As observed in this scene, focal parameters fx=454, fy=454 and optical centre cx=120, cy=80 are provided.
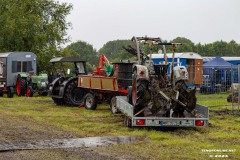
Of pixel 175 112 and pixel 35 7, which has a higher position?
pixel 35 7

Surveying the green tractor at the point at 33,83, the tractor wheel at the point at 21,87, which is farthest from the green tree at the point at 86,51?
the green tractor at the point at 33,83

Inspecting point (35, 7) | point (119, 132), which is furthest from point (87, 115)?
point (35, 7)

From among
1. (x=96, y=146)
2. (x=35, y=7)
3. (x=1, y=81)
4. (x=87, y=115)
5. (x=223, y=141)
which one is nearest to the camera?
(x=96, y=146)

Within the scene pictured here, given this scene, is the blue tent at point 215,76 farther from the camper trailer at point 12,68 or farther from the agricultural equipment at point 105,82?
the camper trailer at point 12,68

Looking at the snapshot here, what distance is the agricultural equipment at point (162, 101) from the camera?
1188 centimetres

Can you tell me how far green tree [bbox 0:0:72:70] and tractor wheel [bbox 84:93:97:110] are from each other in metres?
19.6

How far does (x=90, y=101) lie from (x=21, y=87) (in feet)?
34.5

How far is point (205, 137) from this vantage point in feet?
36.7

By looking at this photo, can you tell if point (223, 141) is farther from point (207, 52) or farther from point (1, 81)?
point (207, 52)

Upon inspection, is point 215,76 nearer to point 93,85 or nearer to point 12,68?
point 93,85

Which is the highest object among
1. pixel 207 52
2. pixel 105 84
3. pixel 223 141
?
pixel 207 52

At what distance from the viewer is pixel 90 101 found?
1848 cm

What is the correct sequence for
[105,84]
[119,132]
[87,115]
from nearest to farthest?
[119,132] → [87,115] → [105,84]

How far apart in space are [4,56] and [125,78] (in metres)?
13.8
